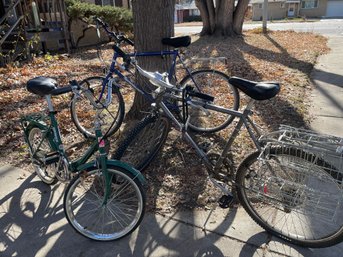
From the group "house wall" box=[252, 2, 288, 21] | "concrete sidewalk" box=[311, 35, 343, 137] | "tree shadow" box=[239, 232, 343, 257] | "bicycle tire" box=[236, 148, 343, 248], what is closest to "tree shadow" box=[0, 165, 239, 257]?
"tree shadow" box=[239, 232, 343, 257]

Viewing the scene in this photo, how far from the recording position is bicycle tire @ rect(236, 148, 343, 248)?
2.31 meters

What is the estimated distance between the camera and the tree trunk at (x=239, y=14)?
1238 centimetres

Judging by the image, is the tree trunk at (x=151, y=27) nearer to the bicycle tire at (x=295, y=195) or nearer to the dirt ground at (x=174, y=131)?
the dirt ground at (x=174, y=131)

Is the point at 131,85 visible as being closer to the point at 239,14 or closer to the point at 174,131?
the point at 174,131

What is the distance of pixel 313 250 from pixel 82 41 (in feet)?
38.2

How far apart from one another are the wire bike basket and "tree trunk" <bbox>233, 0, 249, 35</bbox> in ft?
36.0

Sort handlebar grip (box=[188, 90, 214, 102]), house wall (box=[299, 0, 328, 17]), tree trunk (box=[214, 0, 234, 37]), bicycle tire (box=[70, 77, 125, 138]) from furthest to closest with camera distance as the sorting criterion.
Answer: house wall (box=[299, 0, 328, 17]) → tree trunk (box=[214, 0, 234, 37]) → bicycle tire (box=[70, 77, 125, 138]) → handlebar grip (box=[188, 90, 214, 102])

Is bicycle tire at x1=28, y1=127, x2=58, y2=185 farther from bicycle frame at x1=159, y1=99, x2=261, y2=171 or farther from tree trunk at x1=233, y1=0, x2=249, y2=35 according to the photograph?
tree trunk at x1=233, y1=0, x2=249, y2=35

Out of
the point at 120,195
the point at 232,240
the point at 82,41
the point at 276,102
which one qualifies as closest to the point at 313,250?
the point at 232,240

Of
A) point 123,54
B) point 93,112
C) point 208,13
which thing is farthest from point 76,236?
point 208,13

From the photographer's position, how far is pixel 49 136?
3039 mm

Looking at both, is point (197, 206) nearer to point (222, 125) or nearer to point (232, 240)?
point (232, 240)

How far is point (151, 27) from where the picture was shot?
13.0ft

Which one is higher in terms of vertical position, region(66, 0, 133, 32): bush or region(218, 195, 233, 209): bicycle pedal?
region(66, 0, 133, 32): bush
